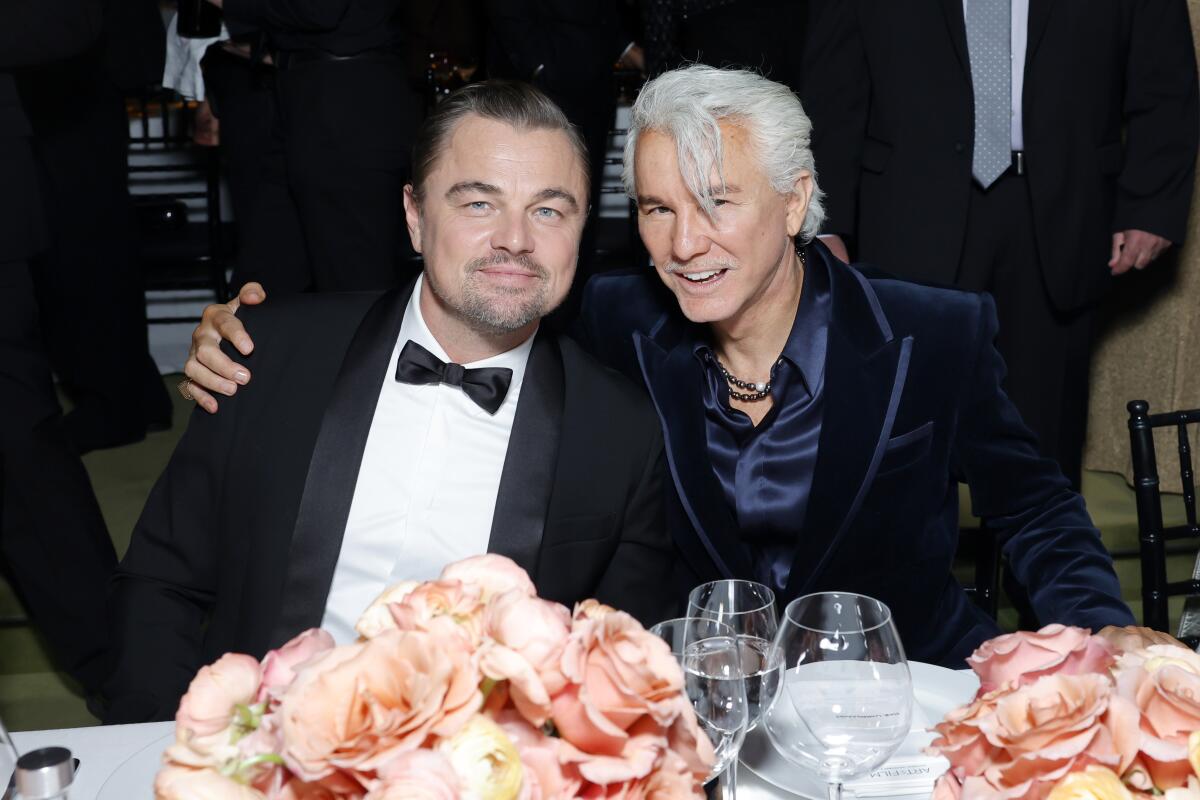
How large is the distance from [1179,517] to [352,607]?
2.91 meters

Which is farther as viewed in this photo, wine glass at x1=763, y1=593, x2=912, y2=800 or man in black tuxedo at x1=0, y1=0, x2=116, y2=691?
man in black tuxedo at x1=0, y1=0, x2=116, y2=691

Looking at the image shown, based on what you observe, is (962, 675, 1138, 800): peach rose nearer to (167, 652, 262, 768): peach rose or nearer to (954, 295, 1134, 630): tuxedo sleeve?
(167, 652, 262, 768): peach rose

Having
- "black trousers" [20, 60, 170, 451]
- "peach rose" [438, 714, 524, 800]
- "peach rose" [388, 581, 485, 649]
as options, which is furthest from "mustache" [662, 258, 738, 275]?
"black trousers" [20, 60, 170, 451]

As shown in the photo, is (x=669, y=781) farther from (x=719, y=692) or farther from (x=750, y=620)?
(x=750, y=620)

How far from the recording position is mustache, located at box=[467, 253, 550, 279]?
1.92 m

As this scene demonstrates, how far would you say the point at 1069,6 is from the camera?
3.18m

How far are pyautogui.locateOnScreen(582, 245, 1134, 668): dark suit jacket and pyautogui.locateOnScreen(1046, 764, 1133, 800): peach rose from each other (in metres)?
1.11

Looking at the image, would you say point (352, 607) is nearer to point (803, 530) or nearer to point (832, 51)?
point (803, 530)

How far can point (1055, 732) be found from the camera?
Answer: 87 cm

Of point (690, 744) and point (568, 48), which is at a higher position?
point (568, 48)

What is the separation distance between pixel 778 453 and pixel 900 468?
7.4 inches

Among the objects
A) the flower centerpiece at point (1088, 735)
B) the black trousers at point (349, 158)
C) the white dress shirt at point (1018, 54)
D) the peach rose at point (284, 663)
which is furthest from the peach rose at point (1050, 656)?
the black trousers at point (349, 158)

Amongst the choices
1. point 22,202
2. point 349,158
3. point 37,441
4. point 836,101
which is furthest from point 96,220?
point 836,101

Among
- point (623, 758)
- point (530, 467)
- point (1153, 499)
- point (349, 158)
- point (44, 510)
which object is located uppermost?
point (349, 158)
